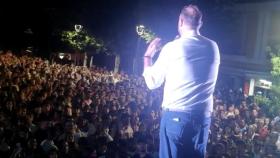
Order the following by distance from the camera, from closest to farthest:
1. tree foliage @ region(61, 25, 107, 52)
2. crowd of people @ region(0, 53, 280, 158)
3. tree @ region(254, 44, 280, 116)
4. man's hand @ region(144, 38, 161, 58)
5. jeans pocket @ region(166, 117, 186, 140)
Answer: jeans pocket @ region(166, 117, 186, 140) < man's hand @ region(144, 38, 161, 58) < crowd of people @ region(0, 53, 280, 158) < tree @ region(254, 44, 280, 116) < tree foliage @ region(61, 25, 107, 52)

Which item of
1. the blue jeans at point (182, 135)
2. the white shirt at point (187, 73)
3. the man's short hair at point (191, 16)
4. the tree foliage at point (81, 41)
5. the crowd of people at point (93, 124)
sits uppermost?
the tree foliage at point (81, 41)

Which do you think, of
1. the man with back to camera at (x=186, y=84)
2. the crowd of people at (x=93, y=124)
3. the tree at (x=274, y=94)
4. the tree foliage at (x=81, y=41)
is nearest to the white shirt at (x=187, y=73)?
the man with back to camera at (x=186, y=84)

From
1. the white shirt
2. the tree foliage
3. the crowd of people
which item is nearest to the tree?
the crowd of people

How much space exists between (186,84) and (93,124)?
26.0ft

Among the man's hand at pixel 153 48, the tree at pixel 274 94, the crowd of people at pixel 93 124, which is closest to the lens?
the man's hand at pixel 153 48

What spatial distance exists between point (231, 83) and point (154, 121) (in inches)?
736

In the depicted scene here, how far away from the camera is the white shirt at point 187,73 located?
8.21 ft

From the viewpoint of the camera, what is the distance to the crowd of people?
8.77 metres

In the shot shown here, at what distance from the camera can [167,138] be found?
8.20ft

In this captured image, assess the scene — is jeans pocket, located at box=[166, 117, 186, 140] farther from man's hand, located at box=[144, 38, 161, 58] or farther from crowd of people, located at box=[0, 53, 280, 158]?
crowd of people, located at box=[0, 53, 280, 158]

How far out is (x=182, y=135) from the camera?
2.45 m

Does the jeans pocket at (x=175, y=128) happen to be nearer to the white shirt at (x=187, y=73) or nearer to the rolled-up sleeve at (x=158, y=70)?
the white shirt at (x=187, y=73)

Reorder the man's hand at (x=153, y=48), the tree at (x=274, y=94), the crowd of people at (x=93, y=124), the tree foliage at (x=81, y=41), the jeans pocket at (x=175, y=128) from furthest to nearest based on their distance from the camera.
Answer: the tree foliage at (x=81, y=41), the tree at (x=274, y=94), the crowd of people at (x=93, y=124), the man's hand at (x=153, y=48), the jeans pocket at (x=175, y=128)

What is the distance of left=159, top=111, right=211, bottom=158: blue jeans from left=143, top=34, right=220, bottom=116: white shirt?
0.14 feet
